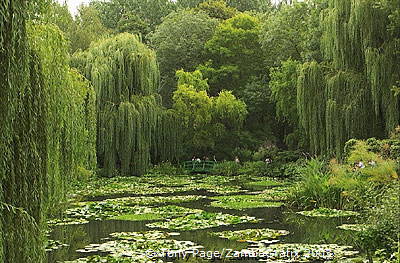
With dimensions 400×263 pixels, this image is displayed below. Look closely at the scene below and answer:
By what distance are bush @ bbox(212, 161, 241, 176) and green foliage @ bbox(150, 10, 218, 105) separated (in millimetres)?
5678

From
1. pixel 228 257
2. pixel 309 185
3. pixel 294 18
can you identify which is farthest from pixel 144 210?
pixel 294 18

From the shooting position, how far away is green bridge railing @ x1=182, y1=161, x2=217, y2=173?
2303 centimetres

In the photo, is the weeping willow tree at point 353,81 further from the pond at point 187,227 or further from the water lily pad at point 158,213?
the water lily pad at point 158,213

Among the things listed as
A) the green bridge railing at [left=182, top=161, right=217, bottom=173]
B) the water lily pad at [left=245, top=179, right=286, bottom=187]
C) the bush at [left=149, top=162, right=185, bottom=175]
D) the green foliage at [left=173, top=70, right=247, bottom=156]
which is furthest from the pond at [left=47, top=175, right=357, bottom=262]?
the green foliage at [left=173, top=70, right=247, bottom=156]

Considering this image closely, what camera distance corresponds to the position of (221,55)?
2650 cm

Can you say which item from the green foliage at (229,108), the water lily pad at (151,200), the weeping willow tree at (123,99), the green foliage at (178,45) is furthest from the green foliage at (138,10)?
the water lily pad at (151,200)

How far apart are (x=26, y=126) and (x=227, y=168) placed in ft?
58.3

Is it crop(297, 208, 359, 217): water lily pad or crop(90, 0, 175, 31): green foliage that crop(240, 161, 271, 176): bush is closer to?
crop(297, 208, 359, 217): water lily pad

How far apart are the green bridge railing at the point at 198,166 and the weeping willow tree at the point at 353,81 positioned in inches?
298

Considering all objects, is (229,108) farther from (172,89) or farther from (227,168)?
(172,89)

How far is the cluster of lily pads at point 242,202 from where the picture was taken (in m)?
12.1

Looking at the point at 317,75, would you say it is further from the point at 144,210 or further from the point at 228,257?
the point at 228,257

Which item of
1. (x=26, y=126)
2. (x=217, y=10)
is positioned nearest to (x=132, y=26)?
(x=217, y=10)

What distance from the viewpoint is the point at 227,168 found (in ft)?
73.4
